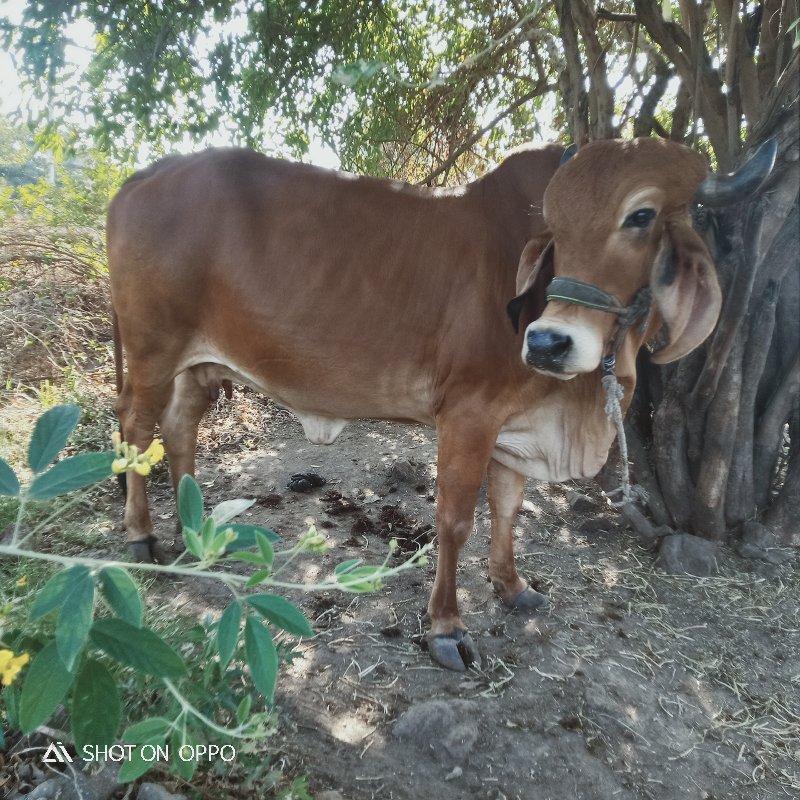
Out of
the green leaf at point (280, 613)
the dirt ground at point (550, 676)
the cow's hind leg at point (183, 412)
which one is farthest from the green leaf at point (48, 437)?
the cow's hind leg at point (183, 412)

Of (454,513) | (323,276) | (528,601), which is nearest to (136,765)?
(454,513)

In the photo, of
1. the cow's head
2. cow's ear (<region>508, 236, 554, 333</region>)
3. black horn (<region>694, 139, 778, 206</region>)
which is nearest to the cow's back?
cow's ear (<region>508, 236, 554, 333</region>)

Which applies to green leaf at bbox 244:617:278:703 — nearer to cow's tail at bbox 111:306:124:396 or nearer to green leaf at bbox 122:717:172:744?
green leaf at bbox 122:717:172:744

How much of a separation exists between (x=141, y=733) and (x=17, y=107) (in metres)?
3.32

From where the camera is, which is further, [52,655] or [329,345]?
[329,345]

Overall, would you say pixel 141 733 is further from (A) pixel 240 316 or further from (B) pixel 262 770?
(A) pixel 240 316

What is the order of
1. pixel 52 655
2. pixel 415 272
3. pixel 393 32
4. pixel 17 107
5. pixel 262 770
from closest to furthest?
pixel 52 655
pixel 262 770
pixel 415 272
pixel 17 107
pixel 393 32

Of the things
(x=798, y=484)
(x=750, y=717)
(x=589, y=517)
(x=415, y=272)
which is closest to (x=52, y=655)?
(x=415, y=272)

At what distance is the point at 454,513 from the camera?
7.03 feet

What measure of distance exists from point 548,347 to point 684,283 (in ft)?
1.56

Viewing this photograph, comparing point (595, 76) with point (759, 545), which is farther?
point (595, 76)

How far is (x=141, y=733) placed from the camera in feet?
2.95

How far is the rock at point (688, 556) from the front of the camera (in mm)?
2668

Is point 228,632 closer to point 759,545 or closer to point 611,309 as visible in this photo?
point 611,309
